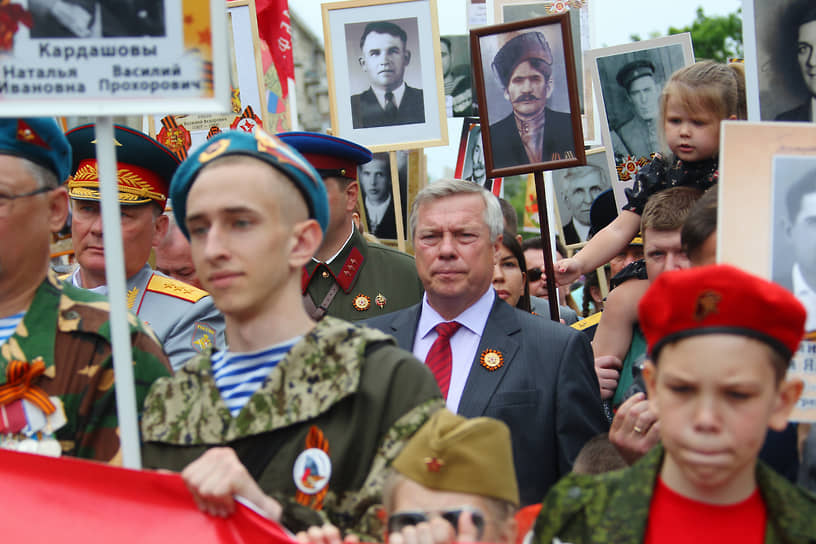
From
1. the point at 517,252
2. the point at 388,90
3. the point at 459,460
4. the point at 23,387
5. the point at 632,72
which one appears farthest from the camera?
the point at 388,90

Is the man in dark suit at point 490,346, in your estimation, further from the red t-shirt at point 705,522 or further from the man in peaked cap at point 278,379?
the red t-shirt at point 705,522

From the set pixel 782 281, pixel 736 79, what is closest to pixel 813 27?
pixel 736 79

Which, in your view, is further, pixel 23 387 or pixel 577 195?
pixel 577 195

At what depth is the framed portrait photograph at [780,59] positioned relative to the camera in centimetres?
358

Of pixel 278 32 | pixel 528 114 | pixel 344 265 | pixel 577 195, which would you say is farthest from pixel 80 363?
pixel 577 195

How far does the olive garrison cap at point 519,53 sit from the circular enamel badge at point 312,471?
308cm

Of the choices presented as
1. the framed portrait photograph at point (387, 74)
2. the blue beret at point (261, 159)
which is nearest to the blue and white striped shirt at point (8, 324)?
the blue beret at point (261, 159)

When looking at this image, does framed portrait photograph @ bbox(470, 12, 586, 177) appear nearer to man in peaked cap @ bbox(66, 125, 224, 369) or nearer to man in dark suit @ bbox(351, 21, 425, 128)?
man in dark suit @ bbox(351, 21, 425, 128)

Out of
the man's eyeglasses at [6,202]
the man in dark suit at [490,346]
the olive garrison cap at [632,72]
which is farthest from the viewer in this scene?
the olive garrison cap at [632,72]

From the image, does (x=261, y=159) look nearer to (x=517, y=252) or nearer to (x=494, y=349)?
(x=494, y=349)

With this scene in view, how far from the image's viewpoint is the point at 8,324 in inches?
114

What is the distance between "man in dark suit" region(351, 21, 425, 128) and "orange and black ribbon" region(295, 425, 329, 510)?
4.02 m

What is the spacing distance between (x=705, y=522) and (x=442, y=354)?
208cm

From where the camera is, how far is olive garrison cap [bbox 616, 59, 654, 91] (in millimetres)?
6129
